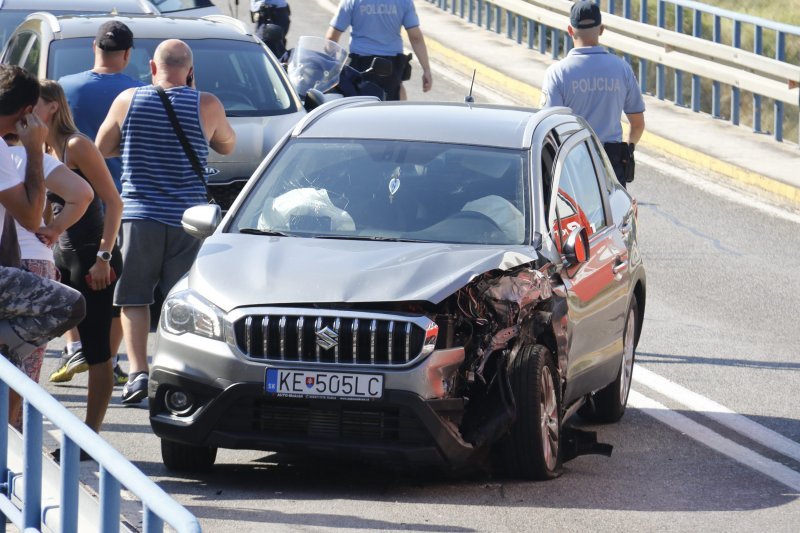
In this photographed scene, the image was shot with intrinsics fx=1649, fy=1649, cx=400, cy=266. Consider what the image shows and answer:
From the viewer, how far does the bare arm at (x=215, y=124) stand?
28.6 ft

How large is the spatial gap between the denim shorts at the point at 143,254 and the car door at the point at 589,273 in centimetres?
203

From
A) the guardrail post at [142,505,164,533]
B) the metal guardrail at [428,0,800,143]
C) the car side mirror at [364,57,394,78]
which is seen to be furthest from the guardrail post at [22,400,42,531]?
the metal guardrail at [428,0,800,143]

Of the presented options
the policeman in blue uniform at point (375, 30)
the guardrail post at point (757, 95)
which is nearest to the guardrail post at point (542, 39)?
the guardrail post at point (757, 95)

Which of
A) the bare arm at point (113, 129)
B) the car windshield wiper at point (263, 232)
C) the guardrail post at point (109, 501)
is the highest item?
the guardrail post at point (109, 501)

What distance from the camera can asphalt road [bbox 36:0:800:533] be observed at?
6727mm

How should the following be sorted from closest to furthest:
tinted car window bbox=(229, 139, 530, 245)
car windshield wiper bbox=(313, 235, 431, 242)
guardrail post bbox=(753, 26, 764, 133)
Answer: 1. car windshield wiper bbox=(313, 235, 431, 242)
2. tinted car window bbox=(229, 139, 530, 245)
3. guardrail post bbox=(753, 26, 764, 133)

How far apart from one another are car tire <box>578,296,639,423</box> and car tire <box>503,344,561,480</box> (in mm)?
1270

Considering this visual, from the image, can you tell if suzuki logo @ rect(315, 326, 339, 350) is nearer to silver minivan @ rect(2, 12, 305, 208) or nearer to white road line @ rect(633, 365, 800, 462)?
white road line @ rect(633, 365, 800, 462)

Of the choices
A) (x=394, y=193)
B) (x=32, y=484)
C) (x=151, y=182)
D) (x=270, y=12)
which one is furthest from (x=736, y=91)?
(x=32, y=484)

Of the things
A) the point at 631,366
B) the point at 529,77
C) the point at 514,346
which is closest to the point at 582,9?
the point at 631,366

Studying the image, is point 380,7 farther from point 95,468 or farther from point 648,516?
point 95,468

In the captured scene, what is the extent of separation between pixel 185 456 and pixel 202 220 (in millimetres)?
1183

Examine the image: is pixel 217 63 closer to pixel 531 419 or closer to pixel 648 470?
pixel 648 470

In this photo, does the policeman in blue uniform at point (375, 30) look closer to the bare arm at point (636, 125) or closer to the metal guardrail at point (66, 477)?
the bare arm at point (636, 125)
